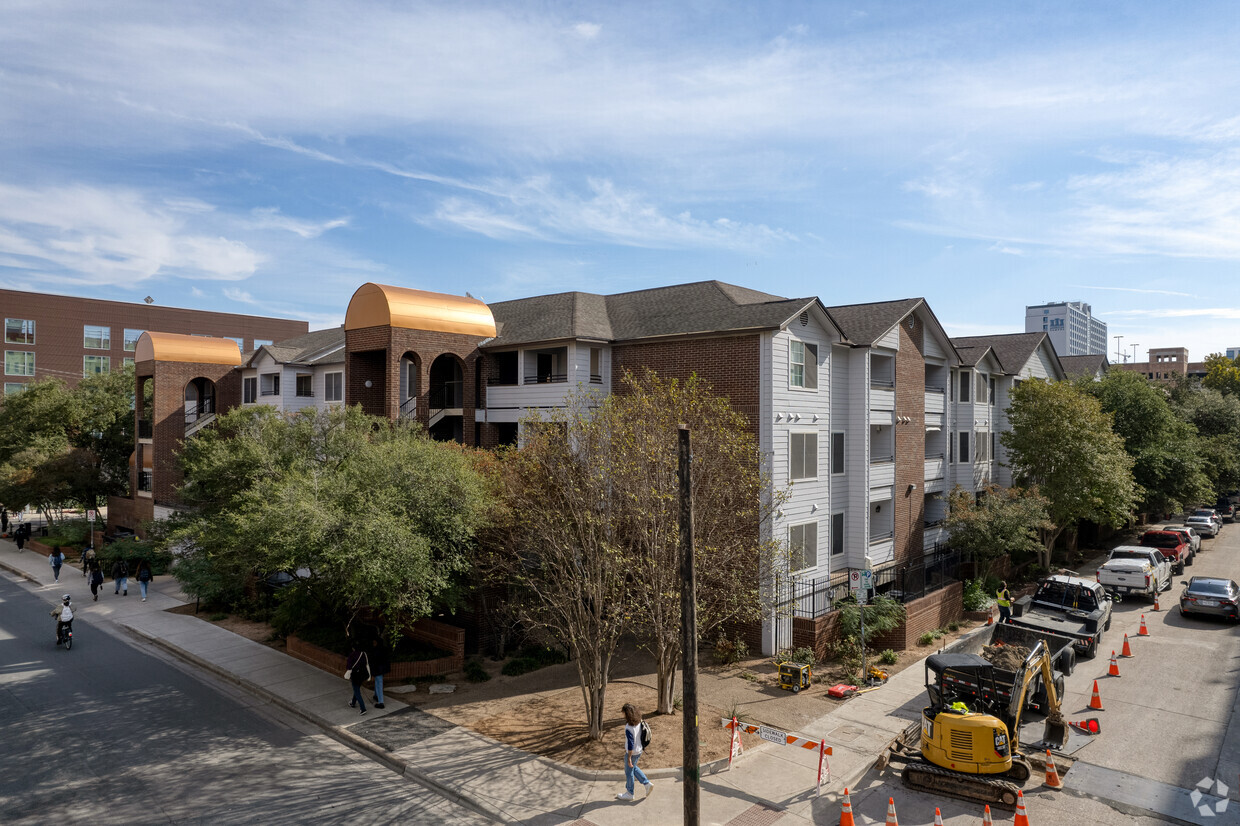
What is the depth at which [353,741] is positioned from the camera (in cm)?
1485

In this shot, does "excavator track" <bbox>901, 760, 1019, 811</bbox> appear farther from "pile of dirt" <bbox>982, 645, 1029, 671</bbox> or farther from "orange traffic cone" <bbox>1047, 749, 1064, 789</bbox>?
"pile of dirt" <bbox>982, 645, 1029, 671</bbox>

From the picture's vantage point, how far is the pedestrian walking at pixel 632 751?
12.0m

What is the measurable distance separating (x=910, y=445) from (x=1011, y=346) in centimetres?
1752

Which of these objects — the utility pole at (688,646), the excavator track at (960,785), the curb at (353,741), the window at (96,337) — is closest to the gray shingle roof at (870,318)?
the excavator track at (960,785)

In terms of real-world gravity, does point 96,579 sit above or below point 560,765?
above

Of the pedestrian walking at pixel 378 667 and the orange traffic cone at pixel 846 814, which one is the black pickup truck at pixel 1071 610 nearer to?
the orange traffic cone at pixel 846 814

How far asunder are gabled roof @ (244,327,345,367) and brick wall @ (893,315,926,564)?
79.7ft

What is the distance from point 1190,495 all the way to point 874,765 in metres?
33.9

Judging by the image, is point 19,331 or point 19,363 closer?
point 19,331

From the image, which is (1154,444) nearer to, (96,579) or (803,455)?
(803,455)

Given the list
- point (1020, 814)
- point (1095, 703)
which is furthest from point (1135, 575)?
point (1020, 814)

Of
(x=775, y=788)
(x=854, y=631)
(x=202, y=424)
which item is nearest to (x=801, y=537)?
(x=854, y=631)

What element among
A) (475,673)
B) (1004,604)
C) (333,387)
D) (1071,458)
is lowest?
(475,673)

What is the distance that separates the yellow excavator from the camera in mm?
12094
